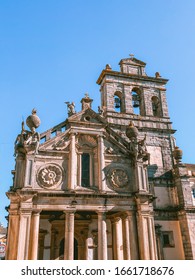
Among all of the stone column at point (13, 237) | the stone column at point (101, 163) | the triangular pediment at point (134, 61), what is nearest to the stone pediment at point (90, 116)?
the stone column at point (101, 163)

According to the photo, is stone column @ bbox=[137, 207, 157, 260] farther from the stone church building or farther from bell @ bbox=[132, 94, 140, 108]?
bell @ bbox=[132, 94, 140, 108]

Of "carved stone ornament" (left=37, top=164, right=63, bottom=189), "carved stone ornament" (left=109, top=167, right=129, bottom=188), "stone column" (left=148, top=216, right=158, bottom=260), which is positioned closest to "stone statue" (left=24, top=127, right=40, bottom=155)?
"carved stone ornament" (left=37, top=164, right=63, bottom=189)

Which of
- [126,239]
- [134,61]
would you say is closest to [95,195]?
[126,239]

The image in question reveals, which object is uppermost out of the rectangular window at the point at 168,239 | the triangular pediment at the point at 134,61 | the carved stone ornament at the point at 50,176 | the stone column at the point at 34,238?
the triangular pediment at the point at 134,61

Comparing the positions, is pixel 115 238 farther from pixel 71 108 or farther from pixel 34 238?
pixel 71 108

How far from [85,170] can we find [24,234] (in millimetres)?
6278

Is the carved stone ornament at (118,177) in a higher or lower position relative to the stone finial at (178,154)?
lower

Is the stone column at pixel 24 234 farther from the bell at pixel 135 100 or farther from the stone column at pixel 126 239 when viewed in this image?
the bell at pixel 135 100

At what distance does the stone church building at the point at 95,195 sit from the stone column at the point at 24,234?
0.06 metres

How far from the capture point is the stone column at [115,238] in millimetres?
21316

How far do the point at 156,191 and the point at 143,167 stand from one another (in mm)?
5395

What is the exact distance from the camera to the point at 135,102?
102 ft
